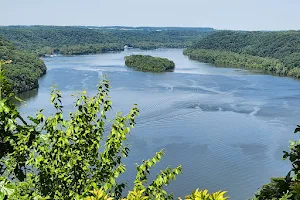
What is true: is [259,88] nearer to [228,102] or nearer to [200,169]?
[228,102]

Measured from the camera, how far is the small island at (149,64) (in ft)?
106

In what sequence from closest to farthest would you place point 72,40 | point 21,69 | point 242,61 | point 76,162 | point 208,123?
point 76,162 < point 208,123 < point 21,69 < point 242,61 < point 72,40

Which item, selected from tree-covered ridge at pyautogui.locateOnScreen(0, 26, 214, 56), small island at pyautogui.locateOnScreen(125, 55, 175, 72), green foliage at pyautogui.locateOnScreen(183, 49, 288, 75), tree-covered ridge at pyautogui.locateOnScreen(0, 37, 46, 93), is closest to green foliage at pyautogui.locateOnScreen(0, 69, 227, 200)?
tree-covered ridge at pyautogui.locateOnScreen(0, 37, 46, 93)

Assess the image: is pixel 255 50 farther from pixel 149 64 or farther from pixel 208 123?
pixel 208 123

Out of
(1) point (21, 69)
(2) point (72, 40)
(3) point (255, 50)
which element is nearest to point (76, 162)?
(1) point (21, 69)

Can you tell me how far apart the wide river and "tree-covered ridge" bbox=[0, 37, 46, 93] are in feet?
2.57

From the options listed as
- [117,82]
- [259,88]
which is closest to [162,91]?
[117,82]

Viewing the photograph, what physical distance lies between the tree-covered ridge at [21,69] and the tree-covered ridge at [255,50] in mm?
19121

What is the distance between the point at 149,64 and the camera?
3306cm

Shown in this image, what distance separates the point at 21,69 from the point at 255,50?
2900 centimetres

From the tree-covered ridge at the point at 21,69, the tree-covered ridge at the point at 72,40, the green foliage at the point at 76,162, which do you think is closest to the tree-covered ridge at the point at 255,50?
the tree-covered ridge at the point at 72,40

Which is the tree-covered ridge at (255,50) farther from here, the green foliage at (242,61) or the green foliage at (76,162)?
the green foliage at (76,162)

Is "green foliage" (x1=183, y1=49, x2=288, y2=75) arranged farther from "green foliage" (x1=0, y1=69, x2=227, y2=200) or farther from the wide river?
"green foliage" (x1=0, y1=69, x2=227, y2=200)

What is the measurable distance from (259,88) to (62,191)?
890 inches
